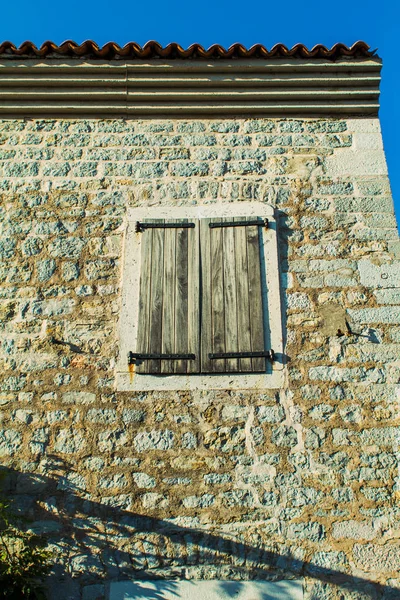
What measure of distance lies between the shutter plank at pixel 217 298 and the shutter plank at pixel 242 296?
11cm

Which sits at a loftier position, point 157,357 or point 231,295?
point 231,295

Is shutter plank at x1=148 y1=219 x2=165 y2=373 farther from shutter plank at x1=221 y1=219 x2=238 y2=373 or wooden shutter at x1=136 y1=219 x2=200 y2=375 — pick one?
shutter plank at x1=221 y1=219 x2=238 y2=373

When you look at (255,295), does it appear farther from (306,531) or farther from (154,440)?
(306,531)

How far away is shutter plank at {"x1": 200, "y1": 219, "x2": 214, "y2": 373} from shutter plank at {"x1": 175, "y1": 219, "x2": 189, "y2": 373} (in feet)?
0.38

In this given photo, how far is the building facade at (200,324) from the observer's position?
3818mm

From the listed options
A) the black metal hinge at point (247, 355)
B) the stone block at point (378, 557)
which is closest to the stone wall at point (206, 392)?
the stone block at point (378, 557)

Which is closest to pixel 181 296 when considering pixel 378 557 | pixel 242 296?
pixel 242 296

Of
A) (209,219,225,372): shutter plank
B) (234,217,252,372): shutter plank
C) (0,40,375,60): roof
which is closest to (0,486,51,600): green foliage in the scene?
(209,219,225,372): shutter plank

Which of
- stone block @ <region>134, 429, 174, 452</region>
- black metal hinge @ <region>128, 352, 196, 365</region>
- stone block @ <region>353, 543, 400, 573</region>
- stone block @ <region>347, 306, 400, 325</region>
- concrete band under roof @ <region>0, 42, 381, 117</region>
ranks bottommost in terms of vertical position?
stone block @ <region>353, 543, 400, 573</region>

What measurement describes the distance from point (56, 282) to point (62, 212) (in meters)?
0.61

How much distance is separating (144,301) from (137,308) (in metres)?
0.07

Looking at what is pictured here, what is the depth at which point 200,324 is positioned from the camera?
14.5 ft

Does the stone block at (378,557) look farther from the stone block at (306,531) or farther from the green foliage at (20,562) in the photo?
the green foliage at (20,562)

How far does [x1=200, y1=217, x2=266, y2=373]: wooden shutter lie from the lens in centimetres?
430
